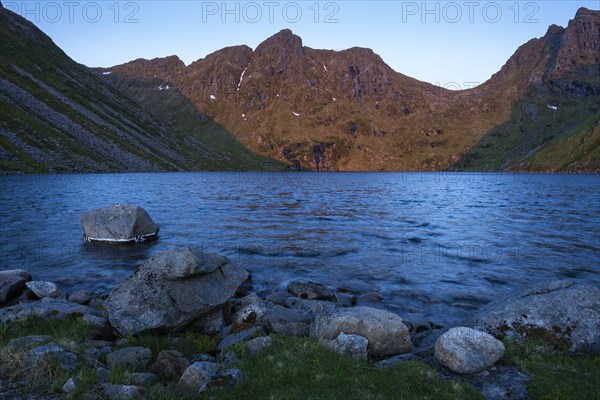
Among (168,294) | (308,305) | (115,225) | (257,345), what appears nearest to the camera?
(257,345)

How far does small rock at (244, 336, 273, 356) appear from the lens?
1104 centimetres

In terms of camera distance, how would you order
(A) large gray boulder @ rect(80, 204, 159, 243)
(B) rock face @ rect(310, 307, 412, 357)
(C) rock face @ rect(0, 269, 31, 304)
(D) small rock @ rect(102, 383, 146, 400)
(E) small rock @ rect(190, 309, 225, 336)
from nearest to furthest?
(D) small rock @ rect(102, 383, 146, 400) < (B) rock face @ rect(310, 307, 412, 357) < (E) small rock @ rect(190, 309, 225, 336) < (C) rock face @ rect(0, 269, 31, 304) < (A) large gray boulder @ rect(80, 204, 159, 243)

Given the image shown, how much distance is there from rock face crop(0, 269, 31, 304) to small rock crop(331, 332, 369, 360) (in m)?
14.8

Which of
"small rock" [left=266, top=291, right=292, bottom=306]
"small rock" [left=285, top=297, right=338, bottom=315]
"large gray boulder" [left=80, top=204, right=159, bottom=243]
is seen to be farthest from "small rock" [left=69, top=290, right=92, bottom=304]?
"large gray boulder" [left=80, top=204, right=159, bottom=243]

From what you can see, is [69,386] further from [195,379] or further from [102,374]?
[195,379]

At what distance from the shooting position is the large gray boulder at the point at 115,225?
99.8ft

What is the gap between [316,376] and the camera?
9477mm

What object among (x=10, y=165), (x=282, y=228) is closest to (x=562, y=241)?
(x=282, y=228)

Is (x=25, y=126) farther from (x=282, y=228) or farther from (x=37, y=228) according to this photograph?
(x=282, y=228)

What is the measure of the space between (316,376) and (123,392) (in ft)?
14.8

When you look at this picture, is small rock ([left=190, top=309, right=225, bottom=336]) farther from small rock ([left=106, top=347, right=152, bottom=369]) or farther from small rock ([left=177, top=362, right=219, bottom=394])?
small rock ([left=177, top=362, right=219, bottom=394])

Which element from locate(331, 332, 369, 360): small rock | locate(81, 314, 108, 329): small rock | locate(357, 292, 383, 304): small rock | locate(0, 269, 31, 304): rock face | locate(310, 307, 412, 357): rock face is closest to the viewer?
locate(331, 332, 369, 360): small rock

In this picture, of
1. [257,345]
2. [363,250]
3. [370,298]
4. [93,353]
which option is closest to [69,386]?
[93,353]

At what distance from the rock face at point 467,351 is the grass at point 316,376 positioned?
700mm
